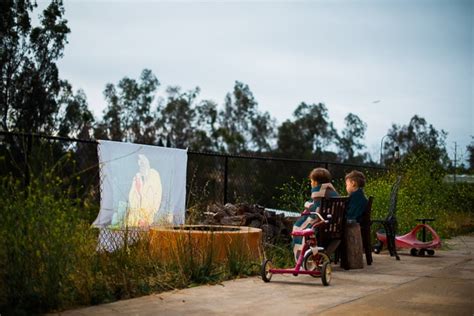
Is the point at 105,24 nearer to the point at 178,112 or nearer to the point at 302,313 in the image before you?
the point at 302,313

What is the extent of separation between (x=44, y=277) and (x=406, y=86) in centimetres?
1963

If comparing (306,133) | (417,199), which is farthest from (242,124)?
(417,199)

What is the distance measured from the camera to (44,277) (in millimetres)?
5320

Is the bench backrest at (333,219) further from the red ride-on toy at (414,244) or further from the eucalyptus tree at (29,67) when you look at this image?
the eucalyptus tree at (29,67)

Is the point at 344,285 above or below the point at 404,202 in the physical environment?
below

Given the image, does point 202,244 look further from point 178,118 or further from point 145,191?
point 178,118

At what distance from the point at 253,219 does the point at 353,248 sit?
7.44 feet

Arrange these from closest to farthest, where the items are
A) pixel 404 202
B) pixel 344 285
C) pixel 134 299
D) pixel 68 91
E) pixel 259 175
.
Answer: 1. pixel 134 299
2. pixel 344 285
3. pixel 404 202
4. pixel 259 175
5. pixel 68 91

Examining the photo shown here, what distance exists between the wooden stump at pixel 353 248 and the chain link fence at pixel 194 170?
6.64 feet

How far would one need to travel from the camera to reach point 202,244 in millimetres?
7625

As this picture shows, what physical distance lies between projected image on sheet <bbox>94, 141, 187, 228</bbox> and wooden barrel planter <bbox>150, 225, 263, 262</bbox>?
79cm

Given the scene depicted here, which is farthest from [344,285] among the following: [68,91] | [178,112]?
[178,112]

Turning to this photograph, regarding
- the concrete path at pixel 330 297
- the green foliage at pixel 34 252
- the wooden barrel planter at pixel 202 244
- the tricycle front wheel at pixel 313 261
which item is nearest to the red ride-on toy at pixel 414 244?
the concrete path at pixel 330 297

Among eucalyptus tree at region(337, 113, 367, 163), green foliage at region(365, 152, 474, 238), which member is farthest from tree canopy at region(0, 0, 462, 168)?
green foliage at region(365, 152, 474, 238)
